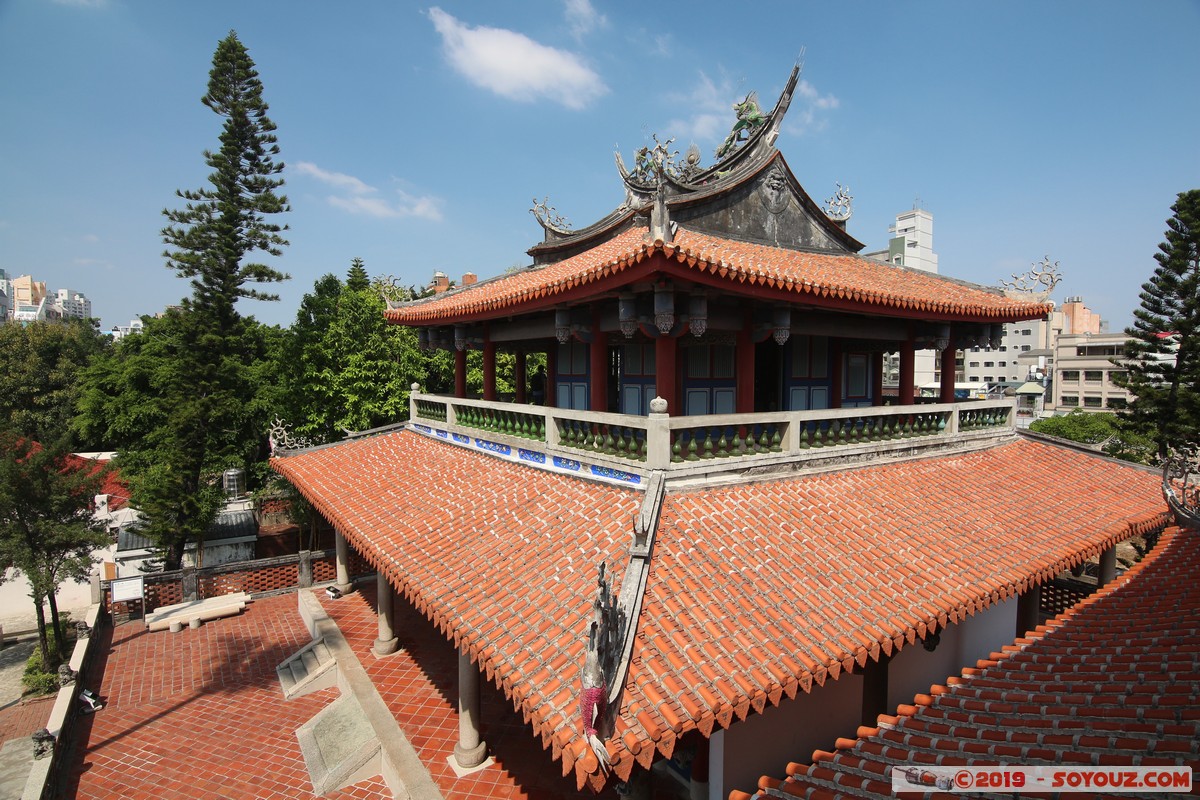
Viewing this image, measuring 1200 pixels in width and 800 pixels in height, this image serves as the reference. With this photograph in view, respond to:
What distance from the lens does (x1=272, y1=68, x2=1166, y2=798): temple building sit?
4648mm

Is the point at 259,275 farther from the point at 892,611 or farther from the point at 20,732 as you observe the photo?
the point at 892,611

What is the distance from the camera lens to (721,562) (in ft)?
18.4

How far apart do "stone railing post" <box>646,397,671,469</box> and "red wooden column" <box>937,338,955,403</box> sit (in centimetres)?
768

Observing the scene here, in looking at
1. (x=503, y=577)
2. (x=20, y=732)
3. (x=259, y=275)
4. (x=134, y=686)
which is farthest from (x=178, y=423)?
(x=503, y=577)

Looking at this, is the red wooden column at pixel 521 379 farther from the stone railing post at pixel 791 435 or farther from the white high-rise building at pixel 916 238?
the white high-rise building at pixel 916 238

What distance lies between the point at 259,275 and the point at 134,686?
16396 millimetres

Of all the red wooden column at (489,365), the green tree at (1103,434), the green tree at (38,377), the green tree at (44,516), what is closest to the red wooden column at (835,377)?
the red wooden column at (489,365)

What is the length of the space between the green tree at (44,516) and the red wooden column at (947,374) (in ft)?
71.3

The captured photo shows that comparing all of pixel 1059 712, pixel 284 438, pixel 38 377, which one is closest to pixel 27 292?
pixel 38 377

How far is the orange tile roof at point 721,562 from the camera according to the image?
4.34 meters

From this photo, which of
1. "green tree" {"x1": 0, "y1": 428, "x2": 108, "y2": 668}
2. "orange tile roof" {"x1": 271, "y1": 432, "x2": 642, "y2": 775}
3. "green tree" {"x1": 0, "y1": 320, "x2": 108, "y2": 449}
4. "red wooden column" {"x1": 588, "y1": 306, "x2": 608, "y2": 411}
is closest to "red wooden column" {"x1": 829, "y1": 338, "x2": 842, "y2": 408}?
"red wooden column" {"x1": 588, "y1": 306, "x2": 608, "y2": 411}

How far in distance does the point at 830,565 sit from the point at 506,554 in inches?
138

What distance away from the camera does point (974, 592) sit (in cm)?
609

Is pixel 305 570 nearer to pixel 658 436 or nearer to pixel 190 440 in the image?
pixel 190 440
